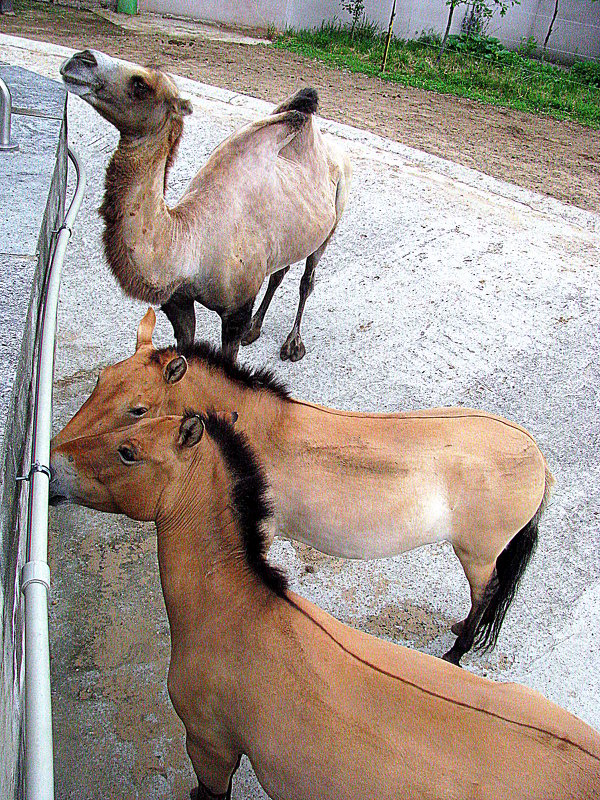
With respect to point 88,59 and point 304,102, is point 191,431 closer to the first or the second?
point 88,59

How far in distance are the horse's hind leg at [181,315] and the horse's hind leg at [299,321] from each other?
847mm

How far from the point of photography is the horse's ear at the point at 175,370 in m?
2.32

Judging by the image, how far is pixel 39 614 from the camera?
1354mm

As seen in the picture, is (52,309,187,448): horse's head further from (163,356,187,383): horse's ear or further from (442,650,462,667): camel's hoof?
(442,650,462,667): camel's hoof

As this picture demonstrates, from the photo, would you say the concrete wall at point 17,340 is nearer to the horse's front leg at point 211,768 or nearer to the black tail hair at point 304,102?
the horse's front leg at point 211,768

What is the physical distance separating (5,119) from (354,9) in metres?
10.6

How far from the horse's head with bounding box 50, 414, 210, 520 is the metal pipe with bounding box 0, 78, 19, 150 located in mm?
1295

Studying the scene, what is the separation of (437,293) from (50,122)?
2.57m

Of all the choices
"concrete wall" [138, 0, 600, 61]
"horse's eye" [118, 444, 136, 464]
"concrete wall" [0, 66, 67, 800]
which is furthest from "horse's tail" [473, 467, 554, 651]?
"concrete wall" [138, 0, 600, 61]

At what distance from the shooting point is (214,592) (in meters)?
1.93

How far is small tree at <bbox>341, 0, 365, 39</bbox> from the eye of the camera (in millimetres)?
11844

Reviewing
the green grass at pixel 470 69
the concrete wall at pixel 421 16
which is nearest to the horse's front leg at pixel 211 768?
the green grass at pixel 470 69

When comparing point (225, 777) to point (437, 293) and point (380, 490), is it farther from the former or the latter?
point (437, 293)

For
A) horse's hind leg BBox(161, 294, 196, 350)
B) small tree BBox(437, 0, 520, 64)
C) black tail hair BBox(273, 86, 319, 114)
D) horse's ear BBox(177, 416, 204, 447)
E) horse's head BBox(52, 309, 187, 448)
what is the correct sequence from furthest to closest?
1. small tree BBox(437, 0, 520, 64)
2. black tail hair BBox(273, 86, 319, 114)
3. horse's hind leg BBox(161, 294, 196, 350)
4. horse's head BBox(52, 309, 187, 448)
5. horse's ear BBox(177, 416, 204, 447)
